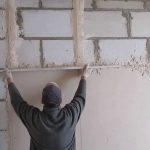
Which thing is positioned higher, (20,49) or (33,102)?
(20,49)

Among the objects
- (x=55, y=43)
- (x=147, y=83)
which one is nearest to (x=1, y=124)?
(x=55, y=43)

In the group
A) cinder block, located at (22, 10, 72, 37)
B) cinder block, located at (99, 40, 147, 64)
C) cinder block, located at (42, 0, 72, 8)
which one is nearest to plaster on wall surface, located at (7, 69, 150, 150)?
cinder block, located at (99, 40, 147, 64)

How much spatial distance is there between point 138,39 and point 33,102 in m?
1.08

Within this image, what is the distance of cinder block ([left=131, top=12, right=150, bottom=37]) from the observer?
320cm

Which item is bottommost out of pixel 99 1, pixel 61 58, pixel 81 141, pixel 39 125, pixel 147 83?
pixel 81 141

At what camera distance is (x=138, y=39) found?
3.20 metres

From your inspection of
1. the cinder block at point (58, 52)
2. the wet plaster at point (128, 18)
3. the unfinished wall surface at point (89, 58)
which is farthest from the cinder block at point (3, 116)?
the wet plaster at point (128, 18)

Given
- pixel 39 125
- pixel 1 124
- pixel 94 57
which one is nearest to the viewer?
pixel 39 125

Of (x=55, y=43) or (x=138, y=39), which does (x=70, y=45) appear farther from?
(x=138, y=39)

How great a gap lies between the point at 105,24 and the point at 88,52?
0.95 feet

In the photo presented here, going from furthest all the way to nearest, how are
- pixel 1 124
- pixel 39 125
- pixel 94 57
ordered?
pixel 94 57, pixel 1 124, pixel 39 125

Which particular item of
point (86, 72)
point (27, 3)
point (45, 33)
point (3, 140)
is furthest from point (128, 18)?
point (3, 140)

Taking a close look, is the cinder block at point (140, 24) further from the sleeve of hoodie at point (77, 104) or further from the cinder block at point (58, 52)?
the sleeve of hoodie at point (77, 104)

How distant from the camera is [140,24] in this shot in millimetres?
3211
